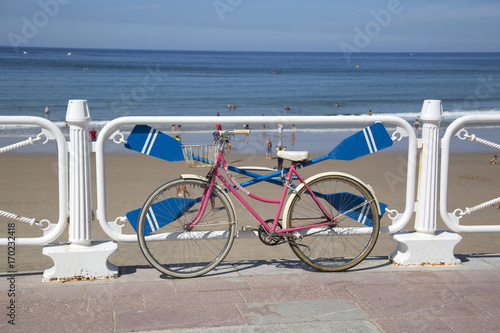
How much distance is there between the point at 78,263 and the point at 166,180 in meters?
11.2

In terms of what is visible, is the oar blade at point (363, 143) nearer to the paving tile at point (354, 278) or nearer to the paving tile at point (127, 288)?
the paving tile at point (354, 278)

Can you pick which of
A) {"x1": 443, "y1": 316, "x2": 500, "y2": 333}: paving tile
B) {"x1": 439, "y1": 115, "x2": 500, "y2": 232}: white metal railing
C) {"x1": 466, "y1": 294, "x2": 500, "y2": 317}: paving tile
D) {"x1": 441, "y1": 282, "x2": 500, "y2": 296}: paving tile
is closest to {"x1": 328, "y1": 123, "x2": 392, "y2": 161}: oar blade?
{"x1": 439, "y1": 115, "x2": 500, "y2": 232}: white metal railing

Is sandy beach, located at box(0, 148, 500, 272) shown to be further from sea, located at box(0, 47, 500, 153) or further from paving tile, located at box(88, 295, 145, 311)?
sea, located at box(0, 47, 500, 153)

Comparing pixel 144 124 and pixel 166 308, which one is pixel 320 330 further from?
pixel 144 124

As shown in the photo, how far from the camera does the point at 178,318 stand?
3598mm

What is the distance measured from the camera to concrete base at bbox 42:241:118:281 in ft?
13.9

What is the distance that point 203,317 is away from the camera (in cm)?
362

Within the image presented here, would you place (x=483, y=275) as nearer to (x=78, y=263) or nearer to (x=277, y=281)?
(x=277, y=281)


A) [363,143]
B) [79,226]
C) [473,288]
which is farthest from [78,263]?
[473,288]

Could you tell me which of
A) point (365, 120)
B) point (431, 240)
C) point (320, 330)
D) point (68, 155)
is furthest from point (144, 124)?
point (431, 240)

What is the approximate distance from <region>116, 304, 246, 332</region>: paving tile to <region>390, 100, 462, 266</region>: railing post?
1.68 meters

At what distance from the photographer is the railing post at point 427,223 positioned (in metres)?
4.64

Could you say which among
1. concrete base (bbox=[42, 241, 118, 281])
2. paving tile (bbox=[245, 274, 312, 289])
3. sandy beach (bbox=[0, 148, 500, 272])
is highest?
concrete base (bbox=[42, 241, 118, 281])

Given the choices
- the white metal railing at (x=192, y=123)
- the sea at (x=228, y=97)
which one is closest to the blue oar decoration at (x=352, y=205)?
the white metal railing at (x=192, y=123)
